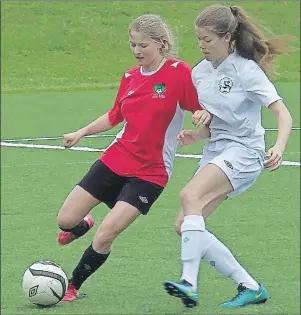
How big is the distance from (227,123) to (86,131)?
1150 mm

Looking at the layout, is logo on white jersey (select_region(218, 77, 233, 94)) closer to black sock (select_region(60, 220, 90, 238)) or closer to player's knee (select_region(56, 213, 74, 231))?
player's knee (select_region(56, 213, 74, 231))

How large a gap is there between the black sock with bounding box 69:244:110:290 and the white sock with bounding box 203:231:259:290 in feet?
2.43

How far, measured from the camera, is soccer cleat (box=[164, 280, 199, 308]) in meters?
6.59

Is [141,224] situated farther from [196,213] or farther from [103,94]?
[103,94]

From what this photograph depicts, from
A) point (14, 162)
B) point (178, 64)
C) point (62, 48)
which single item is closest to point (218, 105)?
point (178, 64)

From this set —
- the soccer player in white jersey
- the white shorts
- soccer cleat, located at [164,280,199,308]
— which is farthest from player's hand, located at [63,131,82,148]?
soccer cleat, located at [164,280,199,308]

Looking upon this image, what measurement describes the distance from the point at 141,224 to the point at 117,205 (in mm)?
2277

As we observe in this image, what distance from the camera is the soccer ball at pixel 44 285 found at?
7363 millimetres

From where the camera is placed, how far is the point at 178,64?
760 cm

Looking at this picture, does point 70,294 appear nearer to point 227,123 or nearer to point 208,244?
point 208,244

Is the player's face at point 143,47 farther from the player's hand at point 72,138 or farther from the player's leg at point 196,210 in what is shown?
the player's leg at point 196,210

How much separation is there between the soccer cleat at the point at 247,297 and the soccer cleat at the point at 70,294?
1027 millimetres

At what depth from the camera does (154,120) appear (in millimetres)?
7496

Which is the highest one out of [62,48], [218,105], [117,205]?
[218,105]
